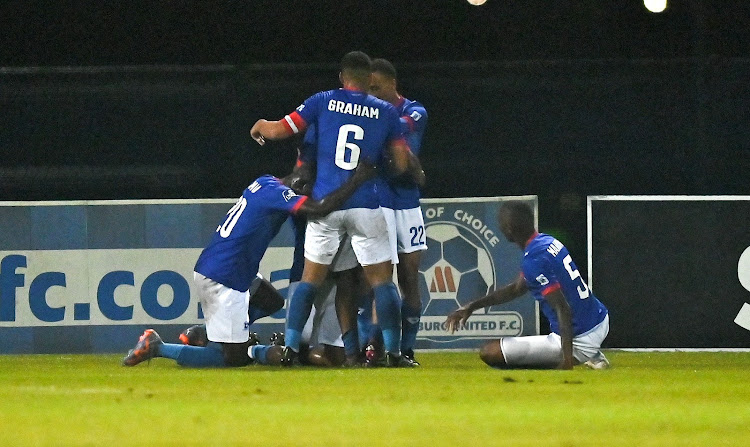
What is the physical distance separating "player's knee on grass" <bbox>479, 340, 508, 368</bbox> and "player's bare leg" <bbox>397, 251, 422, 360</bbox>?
2.28 feet

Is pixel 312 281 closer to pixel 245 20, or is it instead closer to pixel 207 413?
pixel 207 413

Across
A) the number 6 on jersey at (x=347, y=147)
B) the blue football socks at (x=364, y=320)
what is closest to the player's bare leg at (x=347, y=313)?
the blue football socks at (x=364, y=320)

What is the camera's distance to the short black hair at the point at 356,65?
25.2ft

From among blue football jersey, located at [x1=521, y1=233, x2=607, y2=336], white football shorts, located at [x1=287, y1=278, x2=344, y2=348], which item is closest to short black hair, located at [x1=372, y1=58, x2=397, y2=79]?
white football shorts, located at [x1=287, y1=278, x2=344, y2=348]

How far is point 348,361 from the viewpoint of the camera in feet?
26.2

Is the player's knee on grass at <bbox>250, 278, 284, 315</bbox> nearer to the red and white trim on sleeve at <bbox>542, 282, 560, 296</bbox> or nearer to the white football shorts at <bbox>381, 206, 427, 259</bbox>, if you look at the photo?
the white football shorts at <bbox>381, 206, 427, 259</bbox>

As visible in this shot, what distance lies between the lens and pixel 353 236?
7.76m

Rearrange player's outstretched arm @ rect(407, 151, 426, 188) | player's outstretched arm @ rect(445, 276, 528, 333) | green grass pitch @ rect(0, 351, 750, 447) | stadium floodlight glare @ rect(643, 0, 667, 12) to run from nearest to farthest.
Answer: green grass pitch @ rect(0, 351, 750, 447) < player's outstretched arm @ rect(445, 276, 528, 333) < player's outstretched arm @ rect(407, 151, 426, 188) < stadium floodlight glare @ rect(643, 0, 667, 12)

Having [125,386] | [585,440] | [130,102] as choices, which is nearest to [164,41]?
[130,102]

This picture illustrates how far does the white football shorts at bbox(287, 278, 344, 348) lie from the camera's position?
8.11 meters

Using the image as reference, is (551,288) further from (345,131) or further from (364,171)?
(345,131)

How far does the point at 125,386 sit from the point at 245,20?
7.99 metres

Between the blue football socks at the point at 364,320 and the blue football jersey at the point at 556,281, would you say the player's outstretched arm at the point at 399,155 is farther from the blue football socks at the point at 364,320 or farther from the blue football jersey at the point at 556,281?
the blue football socks at the point at 364,320

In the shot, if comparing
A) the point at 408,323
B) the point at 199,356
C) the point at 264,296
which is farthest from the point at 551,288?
the point at 199,356
